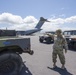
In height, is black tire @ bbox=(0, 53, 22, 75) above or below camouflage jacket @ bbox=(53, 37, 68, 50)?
below

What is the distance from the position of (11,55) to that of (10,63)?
1.14 feet

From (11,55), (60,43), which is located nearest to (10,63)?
(11,55)

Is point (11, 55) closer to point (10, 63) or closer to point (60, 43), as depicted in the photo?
point (10, 63)

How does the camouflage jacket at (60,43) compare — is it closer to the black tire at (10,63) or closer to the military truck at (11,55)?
the military truck at (11,55)

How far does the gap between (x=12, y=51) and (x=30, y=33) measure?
58958mm

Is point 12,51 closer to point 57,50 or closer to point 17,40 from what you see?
point 17,40

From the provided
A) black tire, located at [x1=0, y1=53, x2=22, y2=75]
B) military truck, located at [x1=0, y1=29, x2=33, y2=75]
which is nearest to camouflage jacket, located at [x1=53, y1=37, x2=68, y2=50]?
military truck, located at [x1=0, y1=29, x2=33, y2=75]

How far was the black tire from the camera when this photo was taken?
16.6 ft

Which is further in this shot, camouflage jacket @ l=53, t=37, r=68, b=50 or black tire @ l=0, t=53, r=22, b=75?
camouflage jacket @ l=53, t=37, r=68, b=50

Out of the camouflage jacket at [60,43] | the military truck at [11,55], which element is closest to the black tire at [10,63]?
the military truck at [11,55]

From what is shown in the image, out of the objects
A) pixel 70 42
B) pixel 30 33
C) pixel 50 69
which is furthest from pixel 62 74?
pixel 30 33

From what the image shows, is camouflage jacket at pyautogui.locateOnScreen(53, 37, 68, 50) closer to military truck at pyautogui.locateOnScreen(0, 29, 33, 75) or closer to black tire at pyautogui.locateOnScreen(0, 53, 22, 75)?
military truck at pyautogui.locateOnScreen(0, 29, 33, 75)

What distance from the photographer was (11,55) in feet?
16.7

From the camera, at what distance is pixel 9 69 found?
534 cm
